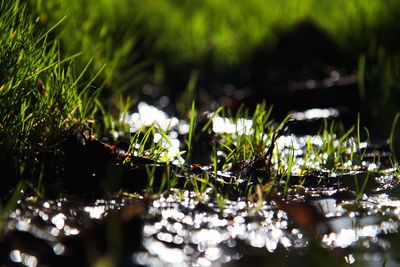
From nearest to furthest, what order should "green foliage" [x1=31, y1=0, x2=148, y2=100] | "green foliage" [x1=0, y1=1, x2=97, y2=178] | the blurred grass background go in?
"green foliage" [x1=0, y1=1, x2=97, y2=178] < "green foliage" [x1=31, y1=0, x2=148, y2=100] < the blurred grass background

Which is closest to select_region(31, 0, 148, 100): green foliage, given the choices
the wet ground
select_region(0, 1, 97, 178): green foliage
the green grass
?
→ the green grass

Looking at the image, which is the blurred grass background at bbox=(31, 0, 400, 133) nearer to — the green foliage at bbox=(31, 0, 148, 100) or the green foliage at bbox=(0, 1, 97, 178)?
the green foliage at bbox=(31, 0, 148, 100)

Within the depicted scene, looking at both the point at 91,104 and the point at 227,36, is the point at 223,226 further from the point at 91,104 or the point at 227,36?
the point at 227,36

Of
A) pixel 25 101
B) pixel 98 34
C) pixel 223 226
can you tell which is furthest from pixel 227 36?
pixel 223 226

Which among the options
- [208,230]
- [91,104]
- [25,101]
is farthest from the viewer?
[91,104]

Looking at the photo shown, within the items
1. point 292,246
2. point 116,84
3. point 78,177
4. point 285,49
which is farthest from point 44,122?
point 285,49

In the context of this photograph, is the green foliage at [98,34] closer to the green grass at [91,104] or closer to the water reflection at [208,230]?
the green grass at [91,104]
